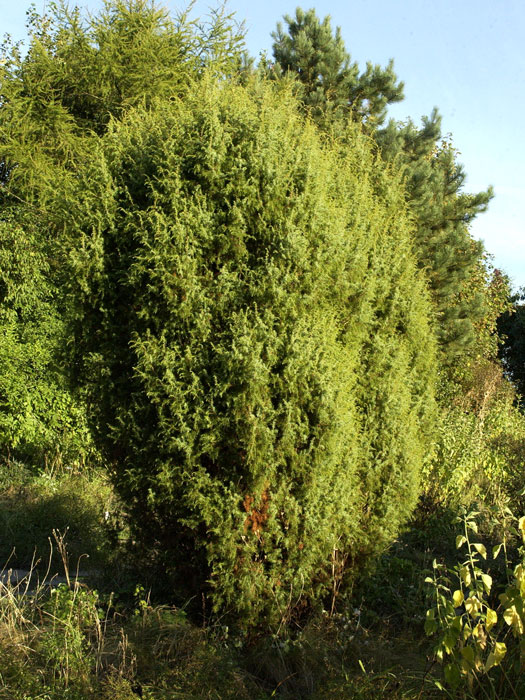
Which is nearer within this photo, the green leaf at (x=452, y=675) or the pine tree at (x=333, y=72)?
the green leaf at (x=452, y=675)

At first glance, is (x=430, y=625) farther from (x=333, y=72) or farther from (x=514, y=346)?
(x=514, y=346)

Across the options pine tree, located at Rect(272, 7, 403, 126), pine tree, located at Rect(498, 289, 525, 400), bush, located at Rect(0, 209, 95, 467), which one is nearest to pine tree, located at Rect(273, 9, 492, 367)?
pine tree, located at Rect(272, 7, 403, 126)

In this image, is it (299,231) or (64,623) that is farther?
(299,231)

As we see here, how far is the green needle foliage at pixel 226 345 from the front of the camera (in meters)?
3.88

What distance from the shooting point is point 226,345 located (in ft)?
12.7

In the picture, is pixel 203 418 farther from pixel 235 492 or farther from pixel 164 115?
pixel 164 115

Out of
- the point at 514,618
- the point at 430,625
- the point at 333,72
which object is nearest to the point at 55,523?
the point at 430,625

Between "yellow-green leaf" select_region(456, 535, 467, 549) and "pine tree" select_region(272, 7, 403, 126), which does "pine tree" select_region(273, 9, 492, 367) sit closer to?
"pine tree" select_region(272, 7, 403, 126)

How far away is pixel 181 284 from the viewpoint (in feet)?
12.8

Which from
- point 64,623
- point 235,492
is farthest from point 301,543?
point 64,623

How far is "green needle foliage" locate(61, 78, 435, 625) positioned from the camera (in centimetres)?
388

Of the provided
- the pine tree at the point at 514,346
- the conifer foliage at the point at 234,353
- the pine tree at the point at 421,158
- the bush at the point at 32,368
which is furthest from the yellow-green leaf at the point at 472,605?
the pine tree at the point at 514,346

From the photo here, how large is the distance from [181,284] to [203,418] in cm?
84

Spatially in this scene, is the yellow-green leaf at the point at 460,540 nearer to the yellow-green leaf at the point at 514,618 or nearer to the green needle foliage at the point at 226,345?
the yellow-green leaf at the point at 514,618
